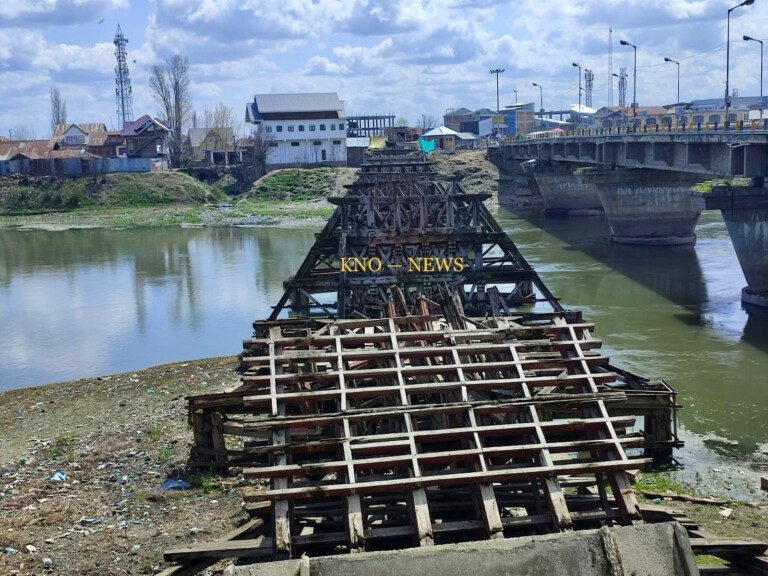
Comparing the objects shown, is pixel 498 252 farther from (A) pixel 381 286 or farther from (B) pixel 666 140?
(A) pixel 381 286

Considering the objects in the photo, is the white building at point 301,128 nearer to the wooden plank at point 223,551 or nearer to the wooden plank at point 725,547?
the wooden plank at point 223,551

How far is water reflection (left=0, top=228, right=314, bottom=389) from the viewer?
91.3 ft

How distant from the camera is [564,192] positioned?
74.5 metres

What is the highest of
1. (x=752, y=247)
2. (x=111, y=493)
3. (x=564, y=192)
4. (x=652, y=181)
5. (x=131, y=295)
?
(x=652, y=181)

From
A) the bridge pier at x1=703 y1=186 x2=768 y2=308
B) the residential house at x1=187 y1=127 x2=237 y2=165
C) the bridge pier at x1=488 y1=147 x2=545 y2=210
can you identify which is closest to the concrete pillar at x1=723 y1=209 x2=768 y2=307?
the bridge pier at x1=703 y1=186 x2=768 y2=308

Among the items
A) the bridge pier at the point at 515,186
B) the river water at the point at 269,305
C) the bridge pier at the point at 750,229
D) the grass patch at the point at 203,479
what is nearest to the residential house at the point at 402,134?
the bridge pier at the point at 515,186

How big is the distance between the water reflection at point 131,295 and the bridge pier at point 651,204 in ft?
62.1

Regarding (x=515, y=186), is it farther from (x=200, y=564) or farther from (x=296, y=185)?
(x=200, y=564)

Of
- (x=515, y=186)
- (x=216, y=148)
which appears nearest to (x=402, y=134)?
(x=216, y=148)

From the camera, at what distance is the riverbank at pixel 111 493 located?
11594mm

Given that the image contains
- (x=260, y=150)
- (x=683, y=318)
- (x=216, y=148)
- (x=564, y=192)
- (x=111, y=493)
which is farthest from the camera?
(x=216, y=148)

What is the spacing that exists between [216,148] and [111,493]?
4015 inches

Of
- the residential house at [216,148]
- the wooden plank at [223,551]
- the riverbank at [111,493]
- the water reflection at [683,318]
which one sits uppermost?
the residential house at [216,148]

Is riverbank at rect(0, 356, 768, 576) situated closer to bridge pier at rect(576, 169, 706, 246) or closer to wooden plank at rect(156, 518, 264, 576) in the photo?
wooden plank at rect(156, 518, 264, 576)
